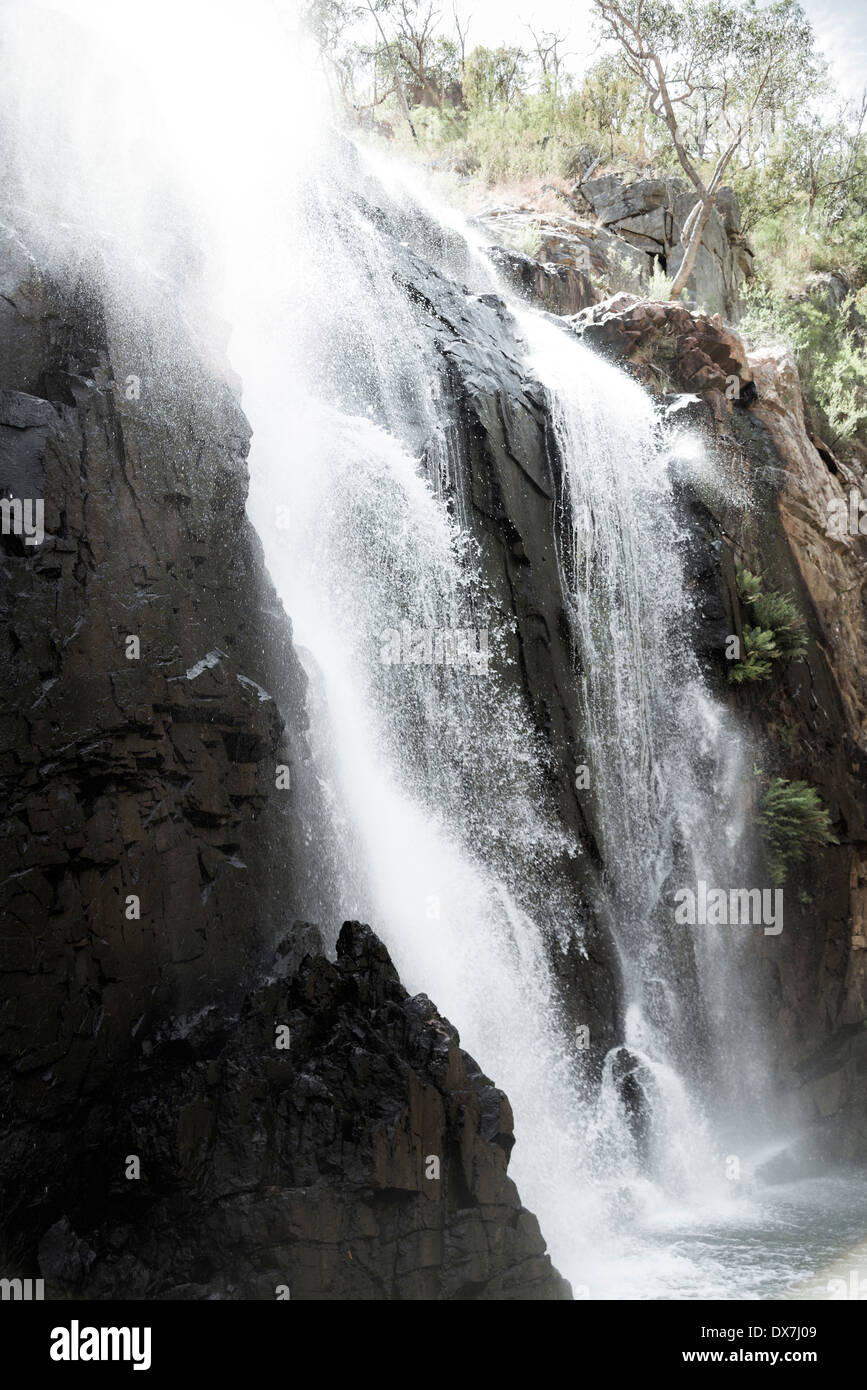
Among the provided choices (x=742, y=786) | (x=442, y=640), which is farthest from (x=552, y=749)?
(x=742, y=786)

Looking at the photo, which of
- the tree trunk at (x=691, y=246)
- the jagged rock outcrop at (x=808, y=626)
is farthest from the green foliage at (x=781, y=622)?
the tree trunk at (x=691, y=246)

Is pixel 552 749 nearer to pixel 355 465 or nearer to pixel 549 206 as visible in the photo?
pixel 355 465

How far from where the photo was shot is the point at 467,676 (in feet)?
32.9

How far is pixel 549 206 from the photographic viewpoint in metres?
20.7

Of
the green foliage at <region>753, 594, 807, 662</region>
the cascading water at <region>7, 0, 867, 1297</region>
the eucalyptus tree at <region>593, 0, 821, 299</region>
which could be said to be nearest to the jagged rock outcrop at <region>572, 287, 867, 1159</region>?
the green foliage at <region>753, 594, 807, 662</region>

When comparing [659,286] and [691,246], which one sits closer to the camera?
[659,286]

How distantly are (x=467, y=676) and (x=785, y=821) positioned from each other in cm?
469

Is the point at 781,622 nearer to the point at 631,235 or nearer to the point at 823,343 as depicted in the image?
the point at 823,343

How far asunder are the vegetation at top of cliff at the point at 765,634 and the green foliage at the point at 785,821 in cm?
136

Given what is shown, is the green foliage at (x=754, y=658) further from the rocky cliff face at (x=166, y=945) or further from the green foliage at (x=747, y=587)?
the rocky cliff face at (x=166, y=945)

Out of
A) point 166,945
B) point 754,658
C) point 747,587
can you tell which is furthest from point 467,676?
point 747,587

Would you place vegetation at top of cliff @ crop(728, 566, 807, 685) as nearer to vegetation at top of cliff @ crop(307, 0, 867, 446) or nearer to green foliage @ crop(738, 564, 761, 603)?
green foliage @ crop(738, 564, 761, 603)

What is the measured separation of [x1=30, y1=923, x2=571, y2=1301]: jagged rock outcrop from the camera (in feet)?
17.5

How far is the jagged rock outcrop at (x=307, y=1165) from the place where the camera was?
5348 mm
